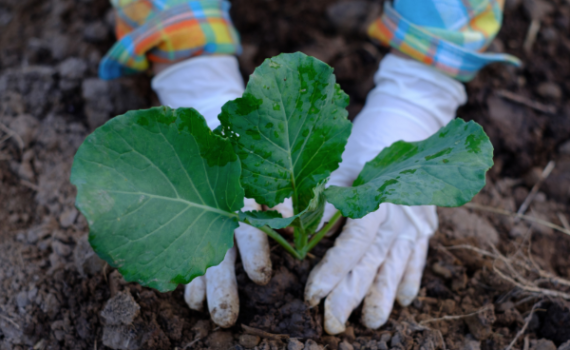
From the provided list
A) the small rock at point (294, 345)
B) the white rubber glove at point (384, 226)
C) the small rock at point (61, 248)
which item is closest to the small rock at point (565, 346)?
the white rubber glove at point (384, 226)

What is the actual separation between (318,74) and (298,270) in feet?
1.96

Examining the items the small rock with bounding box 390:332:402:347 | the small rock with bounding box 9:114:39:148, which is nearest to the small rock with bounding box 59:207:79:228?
the small rock with bounding box 9:114:39:148

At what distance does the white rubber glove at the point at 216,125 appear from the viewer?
1193mm

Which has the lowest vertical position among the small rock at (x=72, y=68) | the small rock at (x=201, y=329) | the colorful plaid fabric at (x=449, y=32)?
the small rock at (x=201, y=329)

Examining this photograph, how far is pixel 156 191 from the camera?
984 millimetres

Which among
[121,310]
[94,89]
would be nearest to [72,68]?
[94,89]

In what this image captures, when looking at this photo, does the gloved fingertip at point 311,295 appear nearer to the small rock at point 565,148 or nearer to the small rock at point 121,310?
the small rock at point 121,310

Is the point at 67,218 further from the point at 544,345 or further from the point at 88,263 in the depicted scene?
the point at 544,345

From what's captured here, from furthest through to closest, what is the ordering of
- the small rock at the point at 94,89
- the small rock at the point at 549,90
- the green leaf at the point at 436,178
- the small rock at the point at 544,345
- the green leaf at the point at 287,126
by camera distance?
the small rock at the point at 549,90
the small rock at the point at 94,89
the small rock at the point at 544,345
the green leaf at the point at 287,126
the green leaf at the point at 436,178

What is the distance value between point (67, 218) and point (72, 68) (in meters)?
0.82

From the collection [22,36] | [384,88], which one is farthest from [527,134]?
[22,36]

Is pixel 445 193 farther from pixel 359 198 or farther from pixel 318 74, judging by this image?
pixel 318 74

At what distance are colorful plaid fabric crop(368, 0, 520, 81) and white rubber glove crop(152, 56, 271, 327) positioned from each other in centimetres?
75

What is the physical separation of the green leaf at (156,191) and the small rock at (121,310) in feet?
0.83
